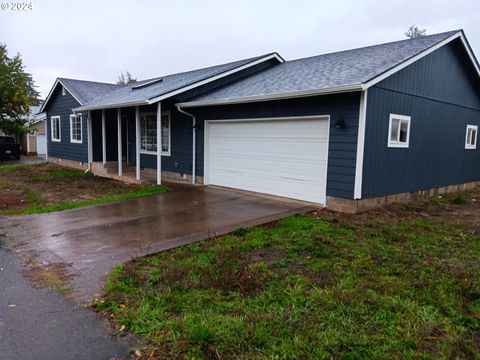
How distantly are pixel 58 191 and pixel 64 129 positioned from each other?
8.54 metres

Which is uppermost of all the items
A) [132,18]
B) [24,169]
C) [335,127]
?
[132,18]

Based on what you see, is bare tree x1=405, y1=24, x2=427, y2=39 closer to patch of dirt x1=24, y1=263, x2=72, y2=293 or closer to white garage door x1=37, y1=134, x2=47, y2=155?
white garage door x1=37, y1=134, x2=47, y2=155

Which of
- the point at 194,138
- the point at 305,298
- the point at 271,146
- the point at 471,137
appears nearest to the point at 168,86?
the point at 194,138

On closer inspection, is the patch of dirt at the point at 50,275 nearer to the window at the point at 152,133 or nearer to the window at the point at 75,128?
the window at the point at 152,133

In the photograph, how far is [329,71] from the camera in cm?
912

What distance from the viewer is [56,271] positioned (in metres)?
4.35

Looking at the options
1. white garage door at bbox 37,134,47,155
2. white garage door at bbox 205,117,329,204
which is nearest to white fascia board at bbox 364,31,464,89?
white garage door at bbox 205,117,329,204

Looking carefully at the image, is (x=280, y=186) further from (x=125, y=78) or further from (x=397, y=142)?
(x=125, y=78)

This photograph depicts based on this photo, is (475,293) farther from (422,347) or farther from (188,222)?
(188,222)

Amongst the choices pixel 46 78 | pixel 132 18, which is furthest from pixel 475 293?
pixel 46 78

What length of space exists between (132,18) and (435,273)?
1593 cm

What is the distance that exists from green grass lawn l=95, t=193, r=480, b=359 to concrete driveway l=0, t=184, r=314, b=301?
380 millimetres

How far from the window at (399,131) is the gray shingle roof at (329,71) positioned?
1.40m

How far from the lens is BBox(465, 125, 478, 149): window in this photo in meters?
12.2
